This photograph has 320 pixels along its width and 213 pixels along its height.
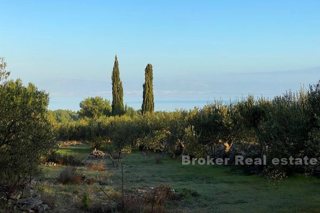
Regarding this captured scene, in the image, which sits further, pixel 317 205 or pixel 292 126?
pixel 292 126

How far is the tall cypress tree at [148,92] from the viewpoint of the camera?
5931cm

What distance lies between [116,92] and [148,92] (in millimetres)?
10671

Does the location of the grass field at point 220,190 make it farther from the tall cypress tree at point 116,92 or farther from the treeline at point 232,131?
the tall cypress tree at point 116,92

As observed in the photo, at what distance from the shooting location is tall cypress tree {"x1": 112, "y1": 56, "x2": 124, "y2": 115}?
68.8m

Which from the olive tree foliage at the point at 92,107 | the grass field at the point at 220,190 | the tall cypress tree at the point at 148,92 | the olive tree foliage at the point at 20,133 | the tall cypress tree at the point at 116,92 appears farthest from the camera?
the olive tree foliage at the point at 92,107

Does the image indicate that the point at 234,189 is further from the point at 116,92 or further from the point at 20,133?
the point at 116,92

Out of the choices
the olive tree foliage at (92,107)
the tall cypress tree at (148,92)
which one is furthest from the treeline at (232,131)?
the olive tree foliage at (92,107)

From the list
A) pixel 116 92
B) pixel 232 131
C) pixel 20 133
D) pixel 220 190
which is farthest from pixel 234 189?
pixel 116 92

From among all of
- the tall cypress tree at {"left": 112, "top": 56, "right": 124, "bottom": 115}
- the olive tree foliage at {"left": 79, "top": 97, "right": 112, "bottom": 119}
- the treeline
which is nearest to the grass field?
the treeline

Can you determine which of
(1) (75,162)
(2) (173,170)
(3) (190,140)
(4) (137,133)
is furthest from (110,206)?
(4) (137,133)

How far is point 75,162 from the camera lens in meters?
30.7

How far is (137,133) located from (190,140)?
1310 cm

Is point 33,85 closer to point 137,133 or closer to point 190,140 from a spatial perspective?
point 190,140

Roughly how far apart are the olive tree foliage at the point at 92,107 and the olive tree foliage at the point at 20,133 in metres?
85.5
